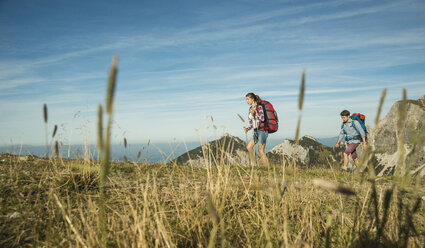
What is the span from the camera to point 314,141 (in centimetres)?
1683

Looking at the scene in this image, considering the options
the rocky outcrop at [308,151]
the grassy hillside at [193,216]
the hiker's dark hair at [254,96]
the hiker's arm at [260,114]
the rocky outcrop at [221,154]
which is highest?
the hiker's dark hair at [254,96]

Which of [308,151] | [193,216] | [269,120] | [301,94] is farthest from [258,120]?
[308,151]

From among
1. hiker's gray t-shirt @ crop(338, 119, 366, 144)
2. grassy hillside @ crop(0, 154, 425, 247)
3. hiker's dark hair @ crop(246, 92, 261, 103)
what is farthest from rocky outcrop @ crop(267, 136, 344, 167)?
grassy hillside @ crop(0, 154, 425, 247)

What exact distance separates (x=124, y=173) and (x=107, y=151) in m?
5.09

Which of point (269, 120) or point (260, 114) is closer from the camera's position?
point (260, 114)

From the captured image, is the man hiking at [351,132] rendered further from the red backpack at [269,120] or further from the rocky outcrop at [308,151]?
the rocky outcrop at [308,151]

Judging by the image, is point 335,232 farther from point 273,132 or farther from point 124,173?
point 273,132

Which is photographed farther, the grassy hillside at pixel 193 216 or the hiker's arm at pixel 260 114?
the hiker's arm at pixel 260 114

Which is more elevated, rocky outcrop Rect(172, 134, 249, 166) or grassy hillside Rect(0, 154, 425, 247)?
rocky outcrop Rect(172, 134, 249, 166)

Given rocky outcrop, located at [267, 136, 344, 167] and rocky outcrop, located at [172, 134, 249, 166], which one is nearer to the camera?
rocky outcrop, located at [172, 134, 249, 166]

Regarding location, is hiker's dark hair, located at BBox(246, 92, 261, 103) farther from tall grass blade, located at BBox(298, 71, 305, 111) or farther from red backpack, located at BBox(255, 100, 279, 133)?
tall grass blade, located at BBox(298, 71, 305, 111)

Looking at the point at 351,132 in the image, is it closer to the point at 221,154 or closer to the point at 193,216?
the point at 221,154

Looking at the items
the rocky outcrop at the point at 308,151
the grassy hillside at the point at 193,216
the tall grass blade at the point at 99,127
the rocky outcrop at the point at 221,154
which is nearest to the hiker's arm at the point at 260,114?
the rocky outcrop at the point at 221,154

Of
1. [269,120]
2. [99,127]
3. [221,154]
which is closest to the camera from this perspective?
[99,127]
